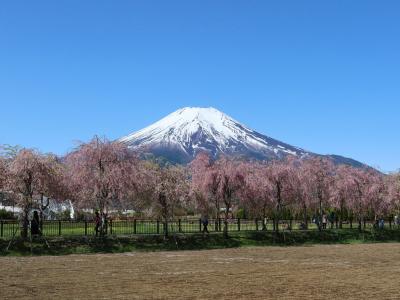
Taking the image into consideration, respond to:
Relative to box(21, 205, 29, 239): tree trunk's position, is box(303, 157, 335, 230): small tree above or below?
above

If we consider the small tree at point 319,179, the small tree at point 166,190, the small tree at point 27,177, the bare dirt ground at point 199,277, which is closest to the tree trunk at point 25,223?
the small tree at point 27,177

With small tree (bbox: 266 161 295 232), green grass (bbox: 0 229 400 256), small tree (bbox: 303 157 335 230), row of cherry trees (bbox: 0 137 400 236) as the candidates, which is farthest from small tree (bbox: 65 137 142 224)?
small tree (bbox: 303 157 335 230)

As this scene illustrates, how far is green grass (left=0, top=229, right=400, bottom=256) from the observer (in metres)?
34.2

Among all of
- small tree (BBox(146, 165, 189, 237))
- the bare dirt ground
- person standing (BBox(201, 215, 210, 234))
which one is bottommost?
the bare dirt ground

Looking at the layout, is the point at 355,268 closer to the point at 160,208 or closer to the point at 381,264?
the point at 381,264

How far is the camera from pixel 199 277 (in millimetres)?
21797

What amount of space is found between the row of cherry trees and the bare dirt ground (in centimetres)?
773

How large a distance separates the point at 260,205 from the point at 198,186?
280 inches

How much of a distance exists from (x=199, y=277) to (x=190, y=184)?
73.8 ft

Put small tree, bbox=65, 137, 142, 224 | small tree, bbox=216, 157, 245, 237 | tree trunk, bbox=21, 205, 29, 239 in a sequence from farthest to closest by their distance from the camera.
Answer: small tree, bbox=216, 157, 245, 237
small tree, bbox=65, 137, 142, 224
tree trunk, bbox=21, 205, 29, 239

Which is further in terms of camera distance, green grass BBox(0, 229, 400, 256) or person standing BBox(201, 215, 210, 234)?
person standing BBox(201, 215, 210, 234)

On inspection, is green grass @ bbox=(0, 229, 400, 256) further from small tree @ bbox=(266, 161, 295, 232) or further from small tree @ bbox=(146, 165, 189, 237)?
small tree @ bbox=(266, 161, 295, 232)

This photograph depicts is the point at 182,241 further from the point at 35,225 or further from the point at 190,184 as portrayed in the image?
the point at 35,225

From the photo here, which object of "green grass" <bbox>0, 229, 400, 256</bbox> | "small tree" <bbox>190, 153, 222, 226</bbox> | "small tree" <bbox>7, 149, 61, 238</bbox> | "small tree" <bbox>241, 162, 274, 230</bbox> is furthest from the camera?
"small tree" <bbox>241, 162, 274, 230</bbox>
